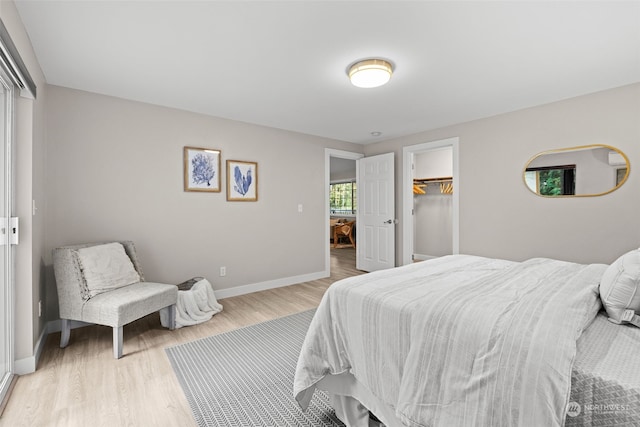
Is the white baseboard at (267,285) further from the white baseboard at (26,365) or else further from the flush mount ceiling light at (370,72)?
the flush mount ceiling light at (370,72)

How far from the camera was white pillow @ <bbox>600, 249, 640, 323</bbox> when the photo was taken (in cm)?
117

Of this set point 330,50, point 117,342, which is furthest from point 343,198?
point 117,342

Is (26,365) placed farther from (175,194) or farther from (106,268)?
(175,194)

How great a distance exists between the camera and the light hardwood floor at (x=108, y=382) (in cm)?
160

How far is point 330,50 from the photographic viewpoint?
85.4 inches

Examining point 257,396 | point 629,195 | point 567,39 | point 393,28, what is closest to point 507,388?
point 257,396

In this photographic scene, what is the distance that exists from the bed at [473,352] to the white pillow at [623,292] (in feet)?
0.15

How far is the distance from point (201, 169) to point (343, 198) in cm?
651

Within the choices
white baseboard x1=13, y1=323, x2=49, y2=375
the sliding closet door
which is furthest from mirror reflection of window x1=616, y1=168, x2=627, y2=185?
white baseboard x1=13, y1=323, x2=49, y2=375

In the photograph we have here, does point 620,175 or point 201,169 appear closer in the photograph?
point 620,175

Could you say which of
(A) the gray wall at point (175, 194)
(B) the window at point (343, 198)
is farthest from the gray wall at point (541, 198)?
(B) the window at point (343, 198)

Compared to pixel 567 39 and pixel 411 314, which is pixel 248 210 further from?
pixel 567 39

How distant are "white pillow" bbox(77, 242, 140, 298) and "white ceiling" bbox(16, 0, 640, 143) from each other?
1551 millimetres

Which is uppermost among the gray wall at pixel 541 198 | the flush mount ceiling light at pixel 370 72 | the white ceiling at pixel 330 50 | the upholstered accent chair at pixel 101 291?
the white ceiling at pixel 330 50
